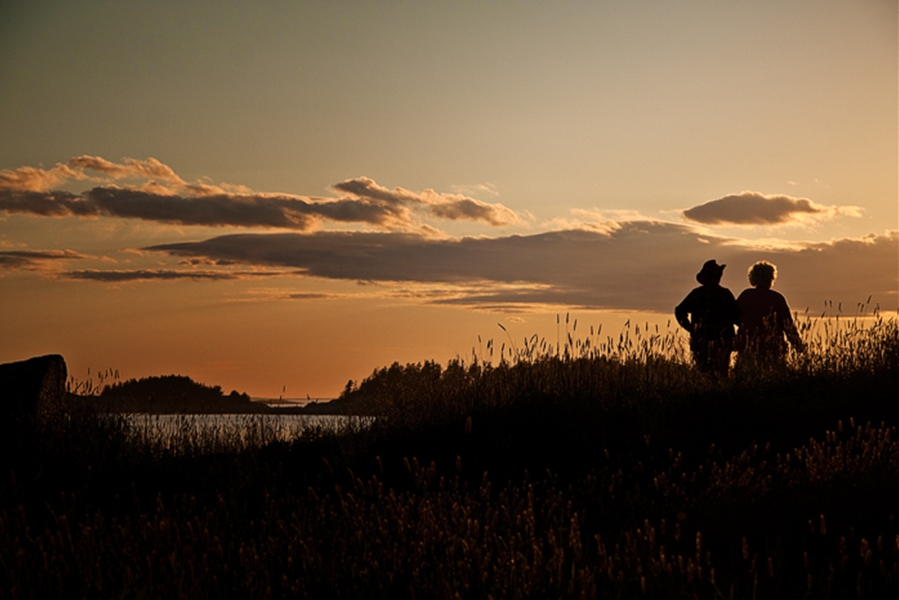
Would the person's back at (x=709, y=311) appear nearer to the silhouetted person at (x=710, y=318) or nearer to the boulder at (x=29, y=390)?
the silhouetted person at (x=710, y=318)

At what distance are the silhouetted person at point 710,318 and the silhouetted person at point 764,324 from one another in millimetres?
186

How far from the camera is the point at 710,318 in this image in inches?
475

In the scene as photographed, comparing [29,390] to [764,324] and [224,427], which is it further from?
[764,324]

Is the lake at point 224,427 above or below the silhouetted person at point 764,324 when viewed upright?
below

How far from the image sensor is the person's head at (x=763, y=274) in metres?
12.2

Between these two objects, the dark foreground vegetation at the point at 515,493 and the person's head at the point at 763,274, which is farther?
the person's head at the point at 763,274

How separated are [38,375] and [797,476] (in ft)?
32.0

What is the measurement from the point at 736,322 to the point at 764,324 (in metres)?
0.41

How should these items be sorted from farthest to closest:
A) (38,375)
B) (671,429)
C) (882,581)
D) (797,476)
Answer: (38,375) → (671,429) → (797,476) → (882,581)

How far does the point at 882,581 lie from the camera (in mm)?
4641

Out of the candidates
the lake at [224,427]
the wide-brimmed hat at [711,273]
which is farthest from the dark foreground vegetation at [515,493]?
the wide-brimmed hat at [711,273]

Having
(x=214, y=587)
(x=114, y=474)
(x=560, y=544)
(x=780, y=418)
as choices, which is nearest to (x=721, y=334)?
(x=780, y=418)

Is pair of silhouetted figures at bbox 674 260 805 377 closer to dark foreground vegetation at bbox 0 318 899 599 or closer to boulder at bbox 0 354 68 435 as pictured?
dark foreground vegetation at bbox 0 318 899 599

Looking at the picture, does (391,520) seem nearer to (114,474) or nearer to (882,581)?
(882,581)
